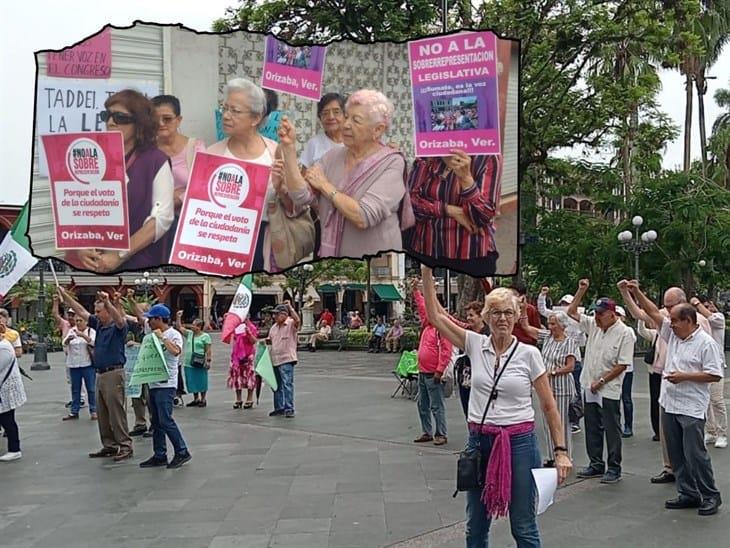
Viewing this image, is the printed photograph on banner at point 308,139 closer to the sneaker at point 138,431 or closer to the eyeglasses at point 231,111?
the eyeglasses at point 231,111

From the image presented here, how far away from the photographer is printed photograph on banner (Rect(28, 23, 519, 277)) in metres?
5.21

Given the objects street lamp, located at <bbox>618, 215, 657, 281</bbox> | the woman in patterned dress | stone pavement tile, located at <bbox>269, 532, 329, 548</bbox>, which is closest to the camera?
stone pavement tile, located at <bbox>269, 532, 329, 548</bbox>

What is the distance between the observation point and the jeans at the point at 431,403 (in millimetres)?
9455

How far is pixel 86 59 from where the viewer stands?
5180 millimetres

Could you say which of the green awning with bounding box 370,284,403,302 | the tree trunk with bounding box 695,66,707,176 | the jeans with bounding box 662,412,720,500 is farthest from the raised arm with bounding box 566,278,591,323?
the green awning with bounding box 370,284,403,302

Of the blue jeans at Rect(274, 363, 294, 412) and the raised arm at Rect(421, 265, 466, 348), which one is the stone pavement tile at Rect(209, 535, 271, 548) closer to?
the raised arm at Rect(421, 265, 466, 348)

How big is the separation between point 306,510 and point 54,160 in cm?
346

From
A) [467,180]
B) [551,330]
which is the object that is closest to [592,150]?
[551,330]

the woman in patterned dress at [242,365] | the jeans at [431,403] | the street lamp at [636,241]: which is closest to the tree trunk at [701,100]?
the street lamp at [636,241]

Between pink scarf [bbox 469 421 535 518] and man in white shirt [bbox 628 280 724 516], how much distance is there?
2626 millimetres

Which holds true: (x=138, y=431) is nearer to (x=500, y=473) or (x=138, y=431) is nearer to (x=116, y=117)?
(x=116, y=117)

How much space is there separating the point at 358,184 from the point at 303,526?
107 inches

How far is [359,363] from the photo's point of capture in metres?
25.2

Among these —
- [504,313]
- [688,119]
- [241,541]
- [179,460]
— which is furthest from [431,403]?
[688,119]
